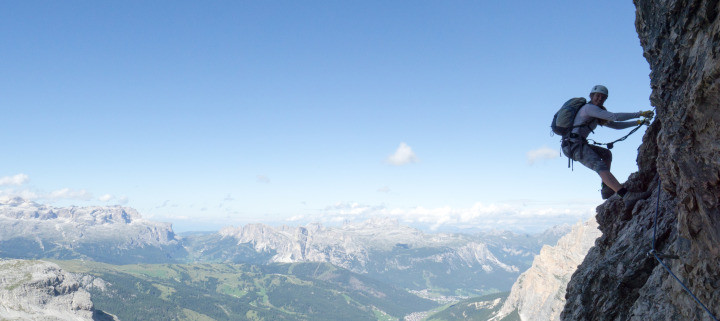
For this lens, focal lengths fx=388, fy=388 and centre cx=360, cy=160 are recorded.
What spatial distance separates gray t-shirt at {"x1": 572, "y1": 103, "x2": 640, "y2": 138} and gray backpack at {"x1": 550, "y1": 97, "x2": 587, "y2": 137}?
0.17 meters

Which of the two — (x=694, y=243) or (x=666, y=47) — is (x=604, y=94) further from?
(x=694, y=243)

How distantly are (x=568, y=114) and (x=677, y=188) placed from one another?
529cm

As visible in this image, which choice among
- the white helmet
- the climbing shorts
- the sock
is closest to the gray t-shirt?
the climbing shorts

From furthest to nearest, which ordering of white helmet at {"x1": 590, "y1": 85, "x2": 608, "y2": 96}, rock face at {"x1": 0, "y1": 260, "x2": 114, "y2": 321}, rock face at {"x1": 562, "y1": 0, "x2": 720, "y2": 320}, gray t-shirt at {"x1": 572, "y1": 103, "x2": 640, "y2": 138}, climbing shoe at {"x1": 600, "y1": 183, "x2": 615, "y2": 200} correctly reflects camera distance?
rock face at {"x1": 0, "y1": 260, "x2": 114, "y2": 321}
climbing shoe at {"x1": 600, "y1": 183, "x2": 615, "y2": 200}
white helmet at {"x1": 590, "y1": 85, "x2": 608, "y2": 96}
gray t-shirt at {"x1": 572, "y1": 103, "x2": 640, "y2": 138}
rock face at {"x1": 562, "y1": 0, "x2": 720, "y2": 320}

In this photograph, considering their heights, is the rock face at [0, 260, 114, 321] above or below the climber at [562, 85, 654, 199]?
below

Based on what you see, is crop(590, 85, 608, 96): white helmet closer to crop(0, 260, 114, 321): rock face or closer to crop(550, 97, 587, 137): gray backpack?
crop(550, 97, 587, 137): gray backpack

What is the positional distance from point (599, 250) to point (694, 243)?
24.8ft

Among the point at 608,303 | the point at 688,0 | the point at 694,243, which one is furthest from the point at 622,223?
the point at 688,0

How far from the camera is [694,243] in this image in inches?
294

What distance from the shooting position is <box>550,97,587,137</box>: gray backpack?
12.9 meters

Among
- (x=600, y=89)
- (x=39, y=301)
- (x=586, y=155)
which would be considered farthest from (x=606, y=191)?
(x=39, y=301)

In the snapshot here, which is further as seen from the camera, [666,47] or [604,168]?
[604,168]

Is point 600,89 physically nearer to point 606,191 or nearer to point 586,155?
point 586,155

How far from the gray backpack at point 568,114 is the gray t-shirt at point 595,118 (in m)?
0.17
